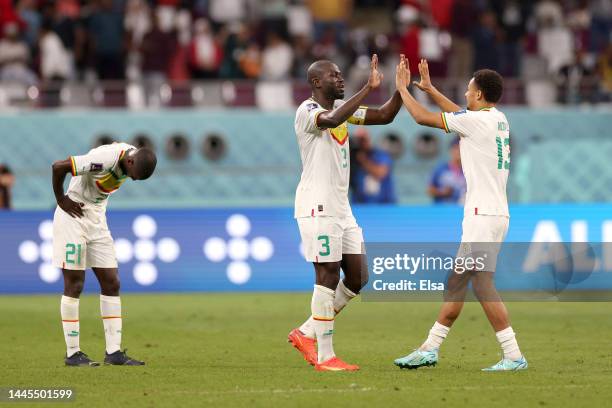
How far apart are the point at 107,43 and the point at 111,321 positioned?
39.5ft

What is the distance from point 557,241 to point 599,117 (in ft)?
19.2

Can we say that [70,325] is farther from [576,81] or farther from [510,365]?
[576,81]

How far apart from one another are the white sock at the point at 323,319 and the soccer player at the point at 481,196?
2.15 feet

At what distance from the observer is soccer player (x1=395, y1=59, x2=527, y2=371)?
11.0 metres

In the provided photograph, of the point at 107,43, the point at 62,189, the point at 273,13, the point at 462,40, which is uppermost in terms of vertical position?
the point at 273,13

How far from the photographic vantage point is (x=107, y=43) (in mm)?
23188

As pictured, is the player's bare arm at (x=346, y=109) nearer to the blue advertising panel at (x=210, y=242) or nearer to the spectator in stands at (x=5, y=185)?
the blue advertising panel at (x=210, y=242)

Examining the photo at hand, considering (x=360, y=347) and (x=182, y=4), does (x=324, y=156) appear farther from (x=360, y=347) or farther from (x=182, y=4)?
(x=182, y=4)

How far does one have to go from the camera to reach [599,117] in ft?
79.6

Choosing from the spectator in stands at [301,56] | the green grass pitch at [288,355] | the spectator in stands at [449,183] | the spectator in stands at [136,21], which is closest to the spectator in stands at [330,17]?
the spectator in stands at [301,56]

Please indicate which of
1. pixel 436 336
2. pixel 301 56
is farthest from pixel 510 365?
pixel 301 56

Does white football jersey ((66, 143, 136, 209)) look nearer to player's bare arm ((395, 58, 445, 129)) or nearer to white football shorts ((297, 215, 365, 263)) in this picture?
white football shorts ((297, 215, 365, 263))

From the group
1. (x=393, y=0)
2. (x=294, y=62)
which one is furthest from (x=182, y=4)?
(x=393, y=0)

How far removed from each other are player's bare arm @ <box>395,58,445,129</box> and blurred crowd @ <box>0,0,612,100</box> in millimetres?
12020
